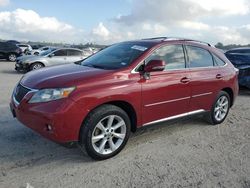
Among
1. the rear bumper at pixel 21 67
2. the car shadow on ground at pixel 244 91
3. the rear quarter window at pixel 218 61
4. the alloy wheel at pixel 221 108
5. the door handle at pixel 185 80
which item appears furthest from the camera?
the rear bumper at pixel 21 67

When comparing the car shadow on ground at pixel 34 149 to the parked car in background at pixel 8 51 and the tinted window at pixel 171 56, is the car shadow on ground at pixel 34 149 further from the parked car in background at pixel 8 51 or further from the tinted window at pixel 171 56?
the parked car in background at pixel 8 51

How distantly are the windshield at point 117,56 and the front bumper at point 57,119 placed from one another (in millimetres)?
1067

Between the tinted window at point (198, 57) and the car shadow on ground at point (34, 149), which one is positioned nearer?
the car shadow on ground at point (34, 149)

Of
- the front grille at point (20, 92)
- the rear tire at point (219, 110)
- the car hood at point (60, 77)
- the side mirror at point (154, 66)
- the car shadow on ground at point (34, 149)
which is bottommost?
the car shadow on ground at point (34, 149)

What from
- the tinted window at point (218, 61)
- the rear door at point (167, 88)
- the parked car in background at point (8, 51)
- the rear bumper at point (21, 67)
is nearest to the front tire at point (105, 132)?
the rear door at point (167, 88)

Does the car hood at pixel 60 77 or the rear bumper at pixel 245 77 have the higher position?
the car hood at pixel 60 77

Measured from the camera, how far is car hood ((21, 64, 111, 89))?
403 cm

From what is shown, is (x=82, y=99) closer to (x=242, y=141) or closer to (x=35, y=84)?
(x=35, y=84)

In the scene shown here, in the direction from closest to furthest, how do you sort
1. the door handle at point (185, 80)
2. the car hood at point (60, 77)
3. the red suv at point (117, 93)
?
the red suv at point (117, 93), the car hood at point (60, 77), the door handle at point (185, 80)

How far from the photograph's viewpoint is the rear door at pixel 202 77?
5.40 metres

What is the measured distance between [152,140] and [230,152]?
1.24m

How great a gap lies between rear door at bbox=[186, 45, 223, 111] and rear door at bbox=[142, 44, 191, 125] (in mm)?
186

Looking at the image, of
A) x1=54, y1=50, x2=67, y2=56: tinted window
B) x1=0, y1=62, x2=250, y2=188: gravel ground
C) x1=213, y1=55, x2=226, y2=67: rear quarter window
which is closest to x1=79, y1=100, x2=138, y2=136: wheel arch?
x1=0, y1=62, x2=250, y2=188: gravel ground

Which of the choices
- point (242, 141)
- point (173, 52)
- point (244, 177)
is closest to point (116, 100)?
point (173, 52)
